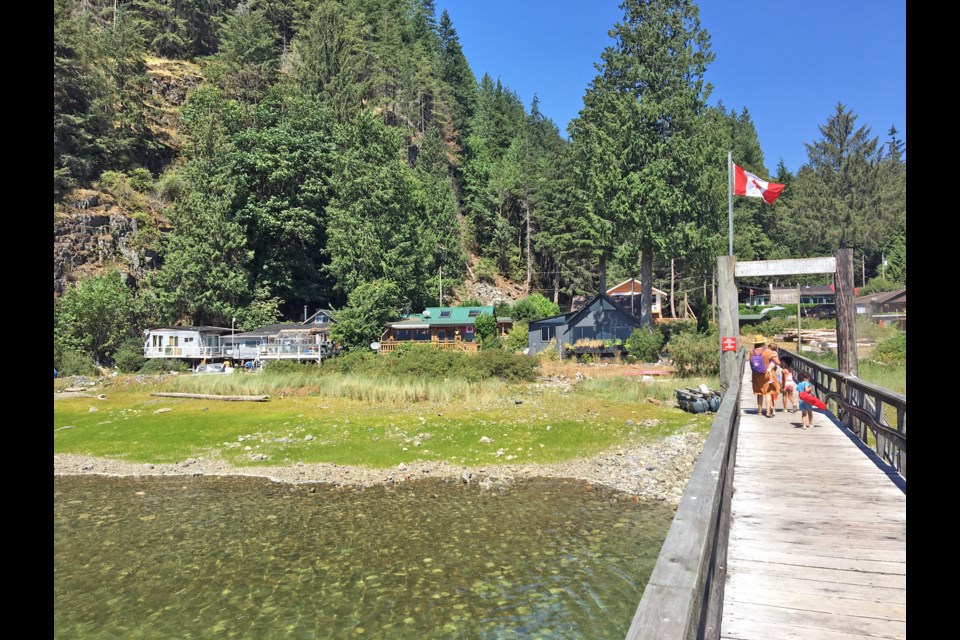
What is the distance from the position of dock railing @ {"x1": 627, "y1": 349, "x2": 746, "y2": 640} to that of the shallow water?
19.2 feet

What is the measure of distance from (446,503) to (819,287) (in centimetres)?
8014

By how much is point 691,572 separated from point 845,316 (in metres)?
12.1

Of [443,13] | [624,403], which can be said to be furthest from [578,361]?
[443,13]

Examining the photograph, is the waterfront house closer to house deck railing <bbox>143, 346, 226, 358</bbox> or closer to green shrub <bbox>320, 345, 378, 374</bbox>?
green shrub <bbox>320, 345, 378, 374</bbox>

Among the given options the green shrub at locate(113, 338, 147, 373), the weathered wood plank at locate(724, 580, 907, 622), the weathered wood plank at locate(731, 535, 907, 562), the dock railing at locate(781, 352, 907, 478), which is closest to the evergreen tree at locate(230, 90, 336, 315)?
the green shrub at locate(113, 338, 147, 373)

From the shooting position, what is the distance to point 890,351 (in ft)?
101

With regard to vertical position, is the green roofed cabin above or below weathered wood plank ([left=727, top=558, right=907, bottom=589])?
above

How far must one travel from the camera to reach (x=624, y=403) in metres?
26.5

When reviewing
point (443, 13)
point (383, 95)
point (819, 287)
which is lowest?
point (819, 287)

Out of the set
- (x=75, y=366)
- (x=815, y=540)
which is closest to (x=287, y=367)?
(x=75, y=366)

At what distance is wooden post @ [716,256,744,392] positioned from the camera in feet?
50.6

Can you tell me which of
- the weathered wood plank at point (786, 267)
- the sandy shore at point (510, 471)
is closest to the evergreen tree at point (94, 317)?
the sandy shore at point (510, 471)

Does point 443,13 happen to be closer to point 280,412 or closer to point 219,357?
point 219,357
